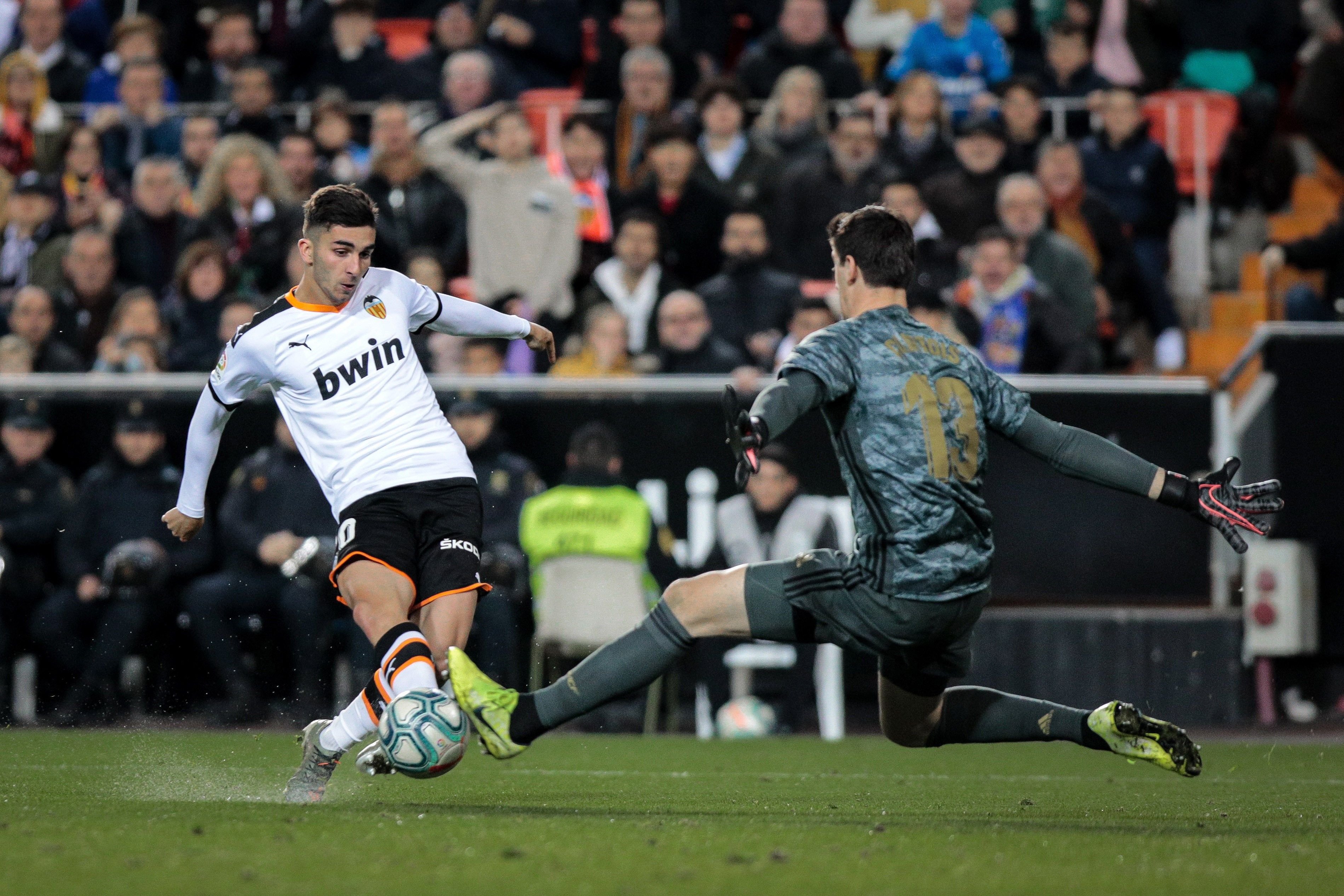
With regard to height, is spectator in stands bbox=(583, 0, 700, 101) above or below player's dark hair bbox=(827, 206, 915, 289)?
above

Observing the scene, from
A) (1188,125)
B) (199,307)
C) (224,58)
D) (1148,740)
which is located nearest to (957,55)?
(1188,125)

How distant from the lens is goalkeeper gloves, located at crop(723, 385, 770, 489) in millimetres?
5109

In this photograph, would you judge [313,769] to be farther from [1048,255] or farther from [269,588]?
[1048,255]

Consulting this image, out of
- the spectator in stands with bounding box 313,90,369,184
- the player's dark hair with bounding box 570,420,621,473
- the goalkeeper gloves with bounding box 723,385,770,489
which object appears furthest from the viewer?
the spectator in stands with bounding box 313,90,369,184

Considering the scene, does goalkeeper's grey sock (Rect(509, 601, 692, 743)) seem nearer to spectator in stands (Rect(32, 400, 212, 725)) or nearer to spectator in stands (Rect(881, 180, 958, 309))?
spectator in stands (Rect(32, 400, 212, 725))

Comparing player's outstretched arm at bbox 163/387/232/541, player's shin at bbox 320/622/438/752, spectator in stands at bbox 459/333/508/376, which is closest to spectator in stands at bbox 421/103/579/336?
spectator in stands at bbox 459/333/508/376

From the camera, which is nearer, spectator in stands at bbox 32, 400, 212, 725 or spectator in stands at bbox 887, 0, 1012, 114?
spectator in stands at bbox 32, 400, 212, 725

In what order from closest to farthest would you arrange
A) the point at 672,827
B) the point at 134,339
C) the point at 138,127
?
the point at 672,827 → the point at 134,339 → the point at 138,127

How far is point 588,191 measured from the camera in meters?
13.5

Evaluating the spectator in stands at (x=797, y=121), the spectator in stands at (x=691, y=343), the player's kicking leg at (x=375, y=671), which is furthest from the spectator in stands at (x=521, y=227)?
the player's kicking leg at (x=375, y=671)

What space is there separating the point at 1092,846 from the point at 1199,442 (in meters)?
6.87

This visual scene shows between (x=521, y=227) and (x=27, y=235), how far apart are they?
3933 mm

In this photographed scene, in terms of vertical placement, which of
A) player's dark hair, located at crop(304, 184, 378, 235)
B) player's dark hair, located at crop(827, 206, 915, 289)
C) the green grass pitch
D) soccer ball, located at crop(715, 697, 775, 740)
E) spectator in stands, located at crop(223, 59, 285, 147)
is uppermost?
spectator in stands, located at crop(223, 59, 285, 147)

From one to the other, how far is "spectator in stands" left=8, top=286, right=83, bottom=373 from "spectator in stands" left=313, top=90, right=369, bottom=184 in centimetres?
223
